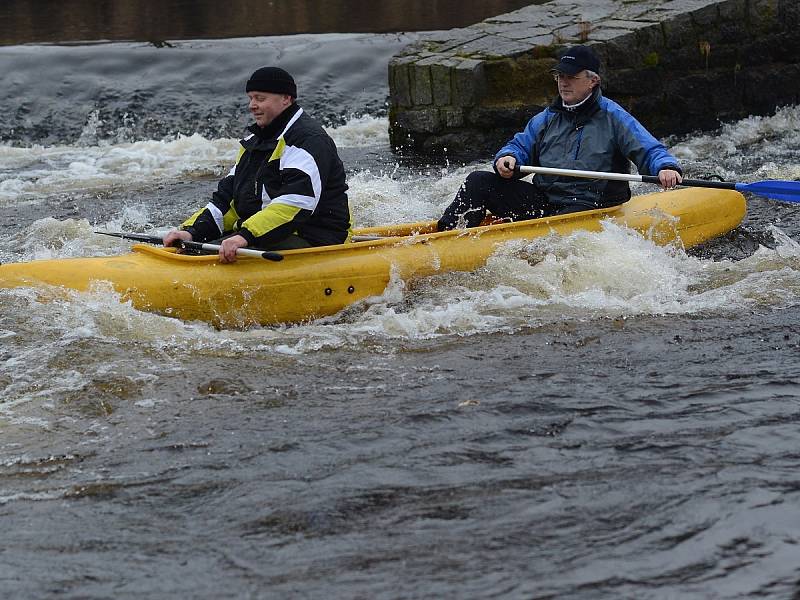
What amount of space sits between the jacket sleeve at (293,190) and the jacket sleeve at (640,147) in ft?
6.80

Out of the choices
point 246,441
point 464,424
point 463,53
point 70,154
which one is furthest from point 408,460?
point 70,154

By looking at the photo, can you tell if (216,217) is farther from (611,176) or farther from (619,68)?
(619,68)

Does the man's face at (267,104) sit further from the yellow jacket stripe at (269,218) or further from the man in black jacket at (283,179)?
the yellow jacket stripe at (269,218)

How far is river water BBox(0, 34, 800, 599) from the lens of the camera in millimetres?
3750

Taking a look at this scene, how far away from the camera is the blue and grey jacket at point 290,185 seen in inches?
244

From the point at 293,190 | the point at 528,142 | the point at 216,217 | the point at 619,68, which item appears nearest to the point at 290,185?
the point at 293,190

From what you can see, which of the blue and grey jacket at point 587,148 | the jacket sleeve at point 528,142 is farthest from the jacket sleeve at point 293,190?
the jacket sleeve at point 528,142

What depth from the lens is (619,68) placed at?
11664 millimetres

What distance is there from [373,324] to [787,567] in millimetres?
3057

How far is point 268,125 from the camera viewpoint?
626cm

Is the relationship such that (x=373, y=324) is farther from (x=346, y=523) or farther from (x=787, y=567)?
(x=787, y=567)

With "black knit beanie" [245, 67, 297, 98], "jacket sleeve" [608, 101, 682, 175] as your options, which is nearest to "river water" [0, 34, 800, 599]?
"jacket sleeve" [608, 101, 682, 175]

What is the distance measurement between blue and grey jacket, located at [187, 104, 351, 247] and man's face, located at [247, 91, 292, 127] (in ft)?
0.13

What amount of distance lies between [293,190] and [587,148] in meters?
2.15
